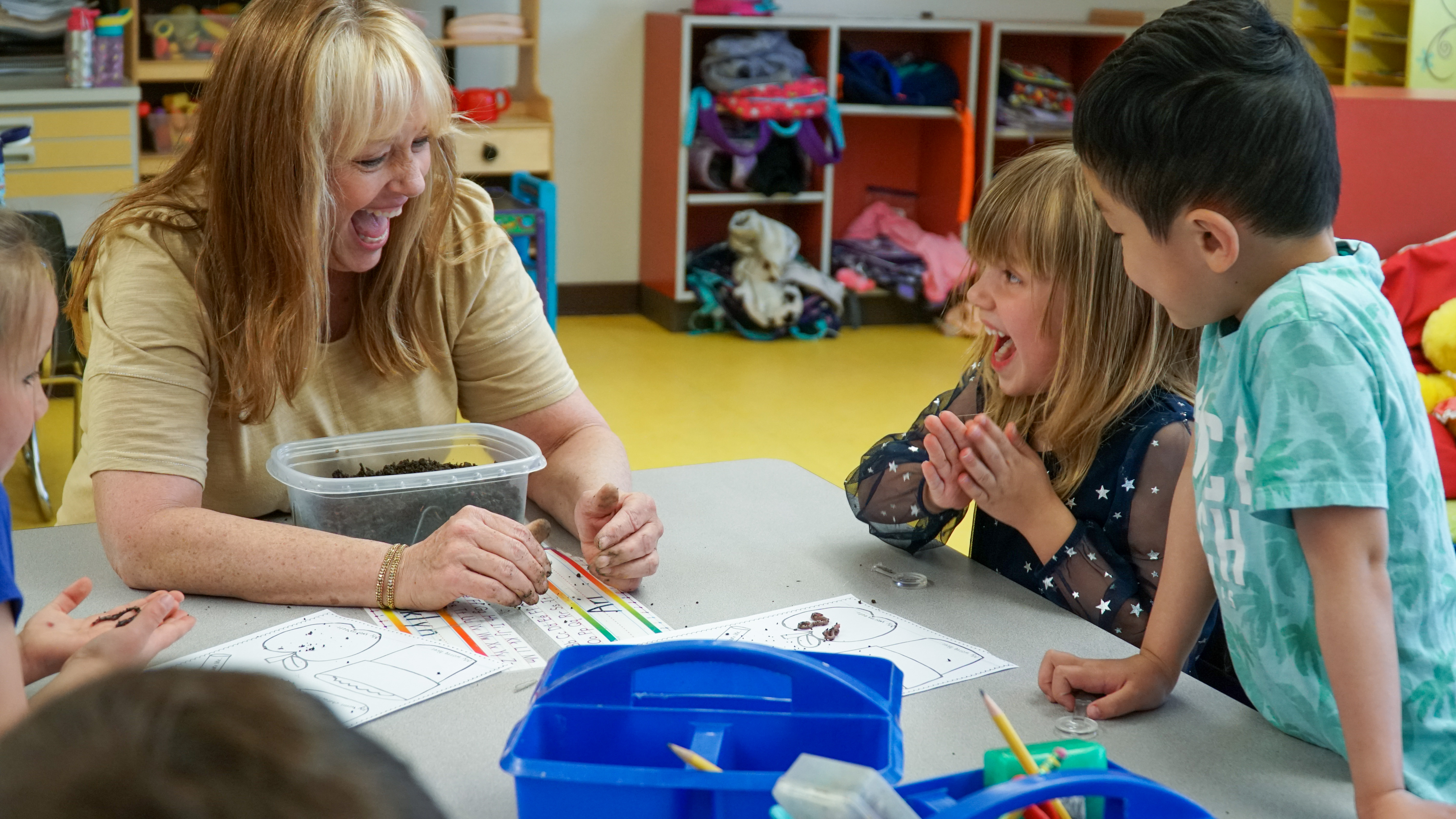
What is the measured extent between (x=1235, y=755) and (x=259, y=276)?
103 cm

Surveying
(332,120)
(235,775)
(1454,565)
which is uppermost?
(332,120)

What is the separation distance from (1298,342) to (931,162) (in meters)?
4.86

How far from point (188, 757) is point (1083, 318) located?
109 centimetres

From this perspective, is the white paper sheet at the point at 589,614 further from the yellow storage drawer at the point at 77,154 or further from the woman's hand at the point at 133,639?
the yellow storage drawer at the point at 77,154

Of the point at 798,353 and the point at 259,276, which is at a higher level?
the point at 259,276

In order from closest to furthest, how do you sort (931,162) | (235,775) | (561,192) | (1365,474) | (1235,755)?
1. (235,775)
2. (1365,474)
3. (1235,755)
4. (561,192)
5. (931,162)

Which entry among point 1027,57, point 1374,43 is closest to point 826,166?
point 1027,57

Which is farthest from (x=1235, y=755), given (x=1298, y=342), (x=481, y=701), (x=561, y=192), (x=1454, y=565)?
(x=561, y=192)

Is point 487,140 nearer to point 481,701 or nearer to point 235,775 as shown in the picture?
point 481,701

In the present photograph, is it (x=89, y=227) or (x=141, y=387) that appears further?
(x=89, y=227)

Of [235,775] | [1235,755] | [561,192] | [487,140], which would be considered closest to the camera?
[235,775]

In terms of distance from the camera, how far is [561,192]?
17.0 ft

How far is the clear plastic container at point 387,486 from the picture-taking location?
125 cm

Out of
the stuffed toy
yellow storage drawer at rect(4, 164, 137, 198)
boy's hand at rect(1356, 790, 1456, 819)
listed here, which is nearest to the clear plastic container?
boy's hand at rect(1356, 790, 1456, 819)
